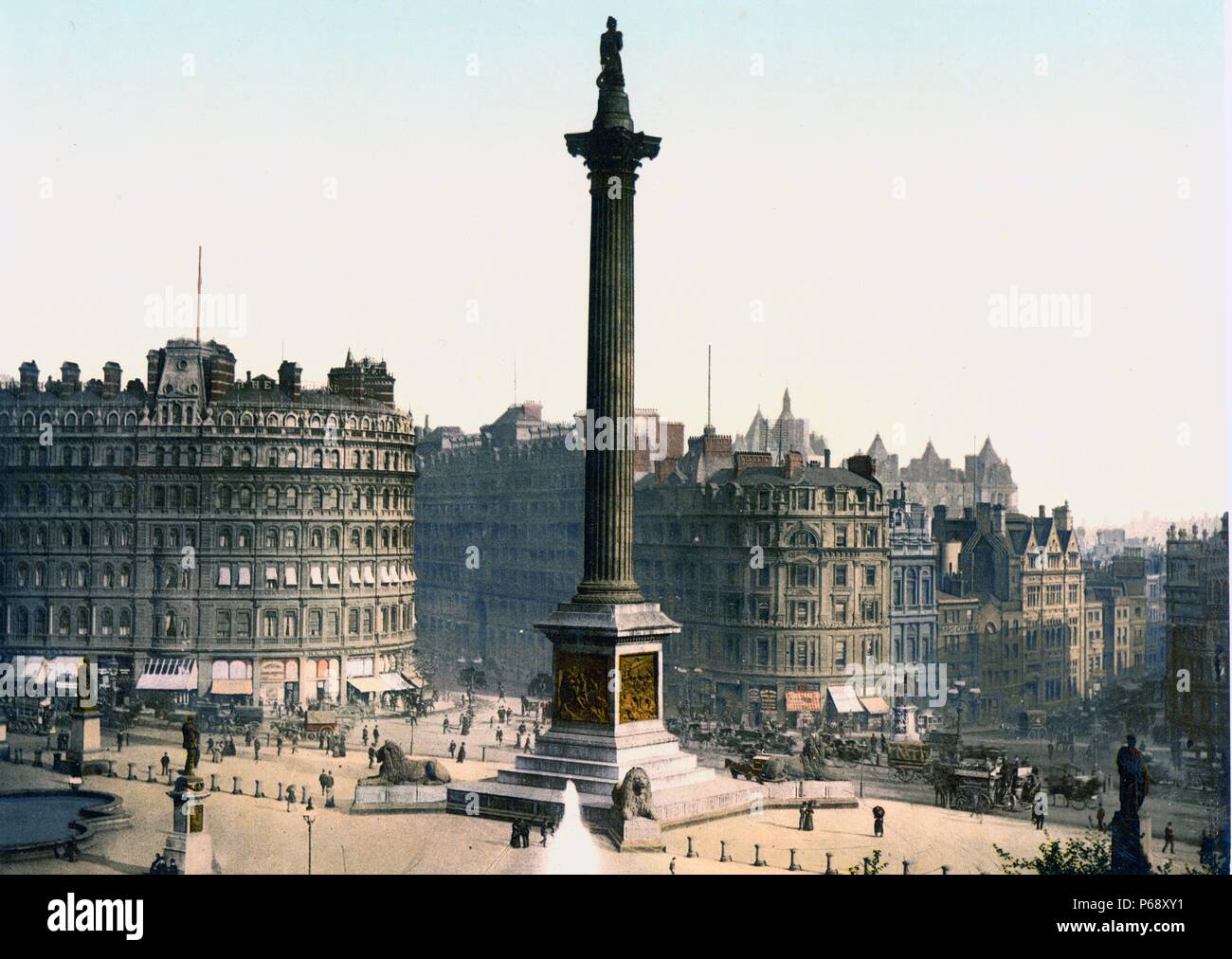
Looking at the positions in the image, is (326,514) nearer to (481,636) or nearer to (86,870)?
(481,636)

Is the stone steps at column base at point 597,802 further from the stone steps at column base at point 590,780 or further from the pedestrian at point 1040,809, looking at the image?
the pedestrian at point 1040,809

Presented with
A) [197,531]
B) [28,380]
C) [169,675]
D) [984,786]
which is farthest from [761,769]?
[28,380]

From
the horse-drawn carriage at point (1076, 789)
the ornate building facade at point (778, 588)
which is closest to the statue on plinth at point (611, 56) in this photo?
the horse-drawn carriage at point (1076, 789)

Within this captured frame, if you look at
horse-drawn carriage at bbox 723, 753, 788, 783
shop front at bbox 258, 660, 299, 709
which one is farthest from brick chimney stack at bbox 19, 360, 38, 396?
Answer: horse-drawn carriage at bbox 723, 753, 788, 783
